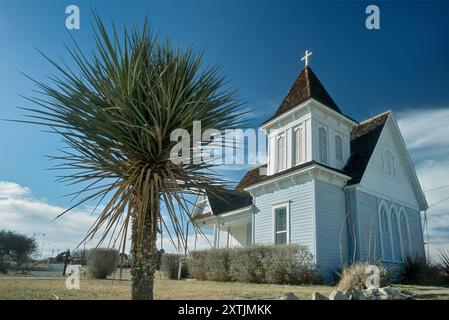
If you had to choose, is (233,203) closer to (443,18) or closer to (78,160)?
(443,18)

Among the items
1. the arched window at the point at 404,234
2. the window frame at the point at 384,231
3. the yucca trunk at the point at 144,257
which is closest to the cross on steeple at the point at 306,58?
the window frame at the point at 384,231

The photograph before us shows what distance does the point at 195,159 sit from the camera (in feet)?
11.2

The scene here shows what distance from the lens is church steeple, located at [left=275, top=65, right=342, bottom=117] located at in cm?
1227

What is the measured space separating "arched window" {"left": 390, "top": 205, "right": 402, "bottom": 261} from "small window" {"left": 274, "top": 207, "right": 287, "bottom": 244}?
4704 millimetres

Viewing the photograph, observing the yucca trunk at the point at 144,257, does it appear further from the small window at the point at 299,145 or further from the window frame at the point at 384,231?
the window frame at the point at 384,231

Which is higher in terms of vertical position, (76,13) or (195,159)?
(76,13)

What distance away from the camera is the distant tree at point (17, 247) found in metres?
14.3

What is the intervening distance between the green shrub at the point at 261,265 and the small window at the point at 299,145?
11.9ft

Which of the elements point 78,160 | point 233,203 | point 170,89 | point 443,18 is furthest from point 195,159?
point 233,203

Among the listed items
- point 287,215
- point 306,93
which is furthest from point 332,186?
point 306,93

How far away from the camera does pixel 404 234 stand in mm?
13766

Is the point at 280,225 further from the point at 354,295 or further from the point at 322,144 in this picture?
the point at 354,295

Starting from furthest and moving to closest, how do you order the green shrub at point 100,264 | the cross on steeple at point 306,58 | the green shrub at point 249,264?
the cross on steeple at point 306,58, the green shrub at point 100,264, the green shrub at point 249,264
